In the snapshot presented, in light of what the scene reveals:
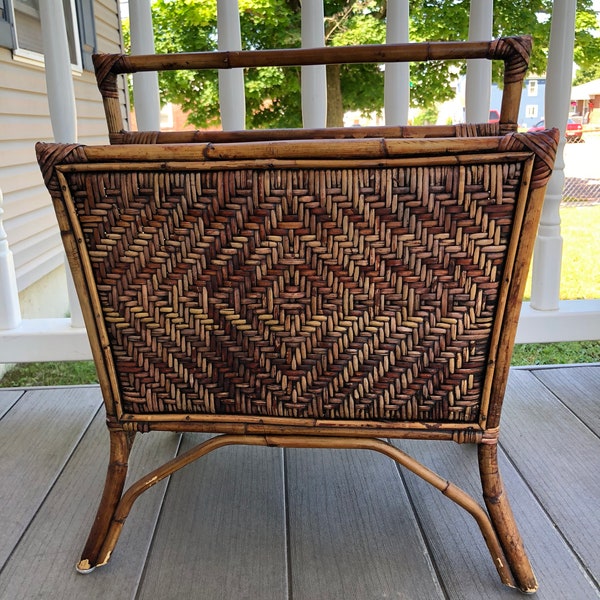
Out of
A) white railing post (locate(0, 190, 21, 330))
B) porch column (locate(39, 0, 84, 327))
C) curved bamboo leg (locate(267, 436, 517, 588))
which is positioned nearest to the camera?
curved bamboo leg (locate(267, 436, 517, 588))

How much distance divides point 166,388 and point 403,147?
0.51 meters

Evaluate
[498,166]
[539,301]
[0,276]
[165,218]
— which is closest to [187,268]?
[165,218]

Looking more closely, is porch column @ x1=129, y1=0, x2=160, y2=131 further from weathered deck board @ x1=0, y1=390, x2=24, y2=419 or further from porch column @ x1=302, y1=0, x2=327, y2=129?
weathered deck board @ x1=0, y1=390, x2=24, y2=419


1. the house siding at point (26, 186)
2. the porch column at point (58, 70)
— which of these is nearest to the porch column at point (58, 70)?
the porch column at point (58, 70)

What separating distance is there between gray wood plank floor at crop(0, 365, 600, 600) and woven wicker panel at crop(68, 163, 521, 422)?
0.30 m

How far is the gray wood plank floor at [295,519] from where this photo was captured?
1091 millimetres

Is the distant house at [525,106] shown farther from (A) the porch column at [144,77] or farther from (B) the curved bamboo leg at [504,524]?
(B) the curved bamboo leg at [504,524]

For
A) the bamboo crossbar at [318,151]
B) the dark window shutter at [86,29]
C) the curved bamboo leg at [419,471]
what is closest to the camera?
the bamboo crossbar at [318,151]

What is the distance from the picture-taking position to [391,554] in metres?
1.16

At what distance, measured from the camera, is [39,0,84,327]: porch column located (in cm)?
161

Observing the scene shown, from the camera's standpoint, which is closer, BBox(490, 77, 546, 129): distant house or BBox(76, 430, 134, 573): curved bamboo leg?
BBox(76, 430, 134, 573): curved bamboo leg

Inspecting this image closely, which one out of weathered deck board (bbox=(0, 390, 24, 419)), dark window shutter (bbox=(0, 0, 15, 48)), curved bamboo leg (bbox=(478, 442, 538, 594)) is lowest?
weathered deck board (bbox=(0, 390, 24, 419))

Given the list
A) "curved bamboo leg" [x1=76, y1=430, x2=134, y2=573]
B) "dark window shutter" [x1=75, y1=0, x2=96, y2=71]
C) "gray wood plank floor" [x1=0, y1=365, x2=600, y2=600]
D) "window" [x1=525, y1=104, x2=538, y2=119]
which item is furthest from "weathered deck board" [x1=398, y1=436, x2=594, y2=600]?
"window" [x1=525, y1=104, x2=538, y2=119]

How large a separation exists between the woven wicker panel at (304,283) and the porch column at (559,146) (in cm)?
95
